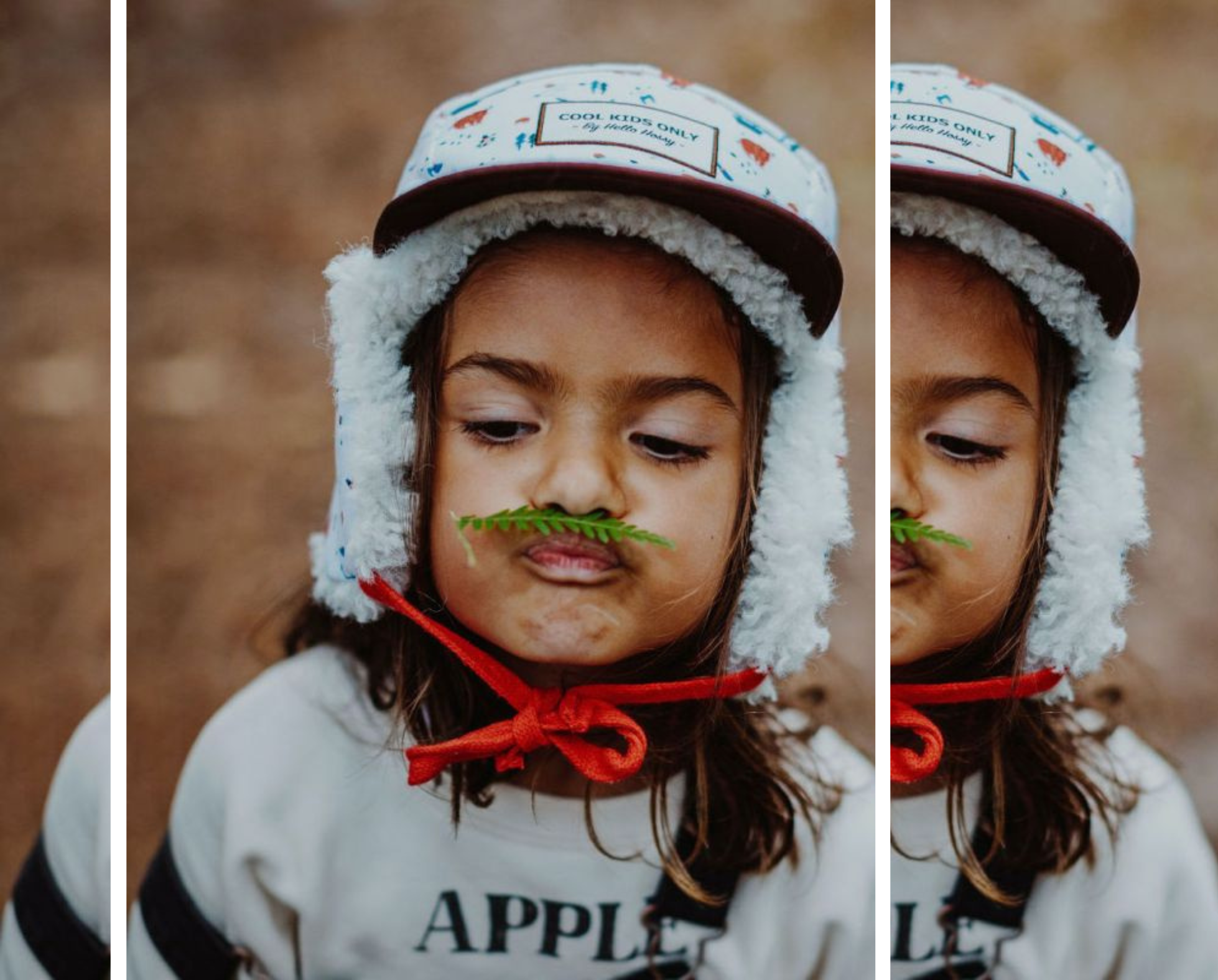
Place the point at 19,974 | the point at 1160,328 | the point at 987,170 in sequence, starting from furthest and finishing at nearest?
the point at 19,974 → the point at 1160,328 → the point at 987,170

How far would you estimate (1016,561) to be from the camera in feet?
4.32

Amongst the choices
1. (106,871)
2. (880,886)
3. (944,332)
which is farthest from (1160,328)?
(106,871)

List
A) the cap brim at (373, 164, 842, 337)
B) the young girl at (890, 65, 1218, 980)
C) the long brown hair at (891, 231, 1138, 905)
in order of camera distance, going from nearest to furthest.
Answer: the cap brim at (373, 164, 842, 337) → the young girl at (890, 65, 1218, 980) → the long brown hair at (891, 231, 1138, 905)

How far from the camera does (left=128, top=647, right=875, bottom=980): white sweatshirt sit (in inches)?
54.8

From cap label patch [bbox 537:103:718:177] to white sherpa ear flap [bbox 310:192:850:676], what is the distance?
135mm

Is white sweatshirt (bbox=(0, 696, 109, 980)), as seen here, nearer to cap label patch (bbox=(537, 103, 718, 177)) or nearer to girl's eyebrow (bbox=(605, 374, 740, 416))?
girl's eyebrow (bbox=(605, 374, 740, 416))

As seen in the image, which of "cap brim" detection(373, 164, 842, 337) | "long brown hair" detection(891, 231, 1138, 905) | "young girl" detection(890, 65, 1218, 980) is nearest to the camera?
"cap brim" detection(373, 164, 842, 337)

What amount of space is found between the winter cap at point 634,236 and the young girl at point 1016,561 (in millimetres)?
96

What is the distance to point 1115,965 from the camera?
144cm

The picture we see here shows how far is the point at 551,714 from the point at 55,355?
2.15 feet

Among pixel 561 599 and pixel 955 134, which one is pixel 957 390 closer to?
pixel 955 134

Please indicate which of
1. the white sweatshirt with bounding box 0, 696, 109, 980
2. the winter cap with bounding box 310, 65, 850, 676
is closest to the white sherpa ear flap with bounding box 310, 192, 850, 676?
the winter cap with bounding box 310, 65, 850, 676

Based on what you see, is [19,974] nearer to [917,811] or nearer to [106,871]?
[106,871]

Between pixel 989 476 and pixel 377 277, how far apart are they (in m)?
0.61
